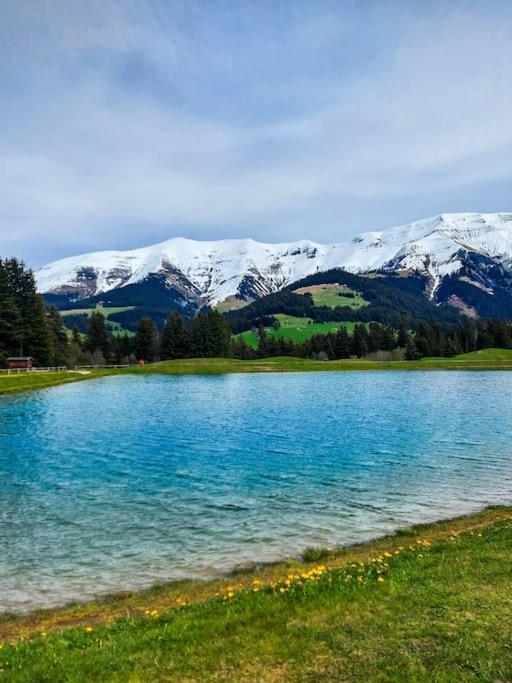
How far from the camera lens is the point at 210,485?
98.4 feet

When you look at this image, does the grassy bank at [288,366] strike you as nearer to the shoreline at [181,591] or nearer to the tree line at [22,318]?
the tree line at [22,318]

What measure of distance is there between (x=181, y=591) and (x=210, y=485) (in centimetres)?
1359

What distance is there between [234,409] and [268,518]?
44015mm

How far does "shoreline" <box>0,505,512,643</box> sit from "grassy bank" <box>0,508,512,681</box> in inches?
2.9

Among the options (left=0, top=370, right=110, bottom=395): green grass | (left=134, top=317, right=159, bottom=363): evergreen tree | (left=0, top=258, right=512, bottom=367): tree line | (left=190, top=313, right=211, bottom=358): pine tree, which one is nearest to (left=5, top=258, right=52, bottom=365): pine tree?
(left=0, top=258, right=512, bottom=367): tree line

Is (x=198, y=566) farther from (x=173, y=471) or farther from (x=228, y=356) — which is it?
(x=228, y=356)

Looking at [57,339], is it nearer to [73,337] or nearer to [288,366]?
[73,337]

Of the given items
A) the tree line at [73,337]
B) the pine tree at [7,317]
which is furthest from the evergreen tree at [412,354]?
the pine tree at [7,317]

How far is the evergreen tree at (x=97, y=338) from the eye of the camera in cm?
18974

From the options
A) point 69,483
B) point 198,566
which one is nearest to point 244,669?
point 198,566

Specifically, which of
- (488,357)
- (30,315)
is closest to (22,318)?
(30,315)

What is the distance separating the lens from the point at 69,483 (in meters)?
30.8

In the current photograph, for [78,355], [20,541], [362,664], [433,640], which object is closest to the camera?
[362,664]

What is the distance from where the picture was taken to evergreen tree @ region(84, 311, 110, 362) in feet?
622
